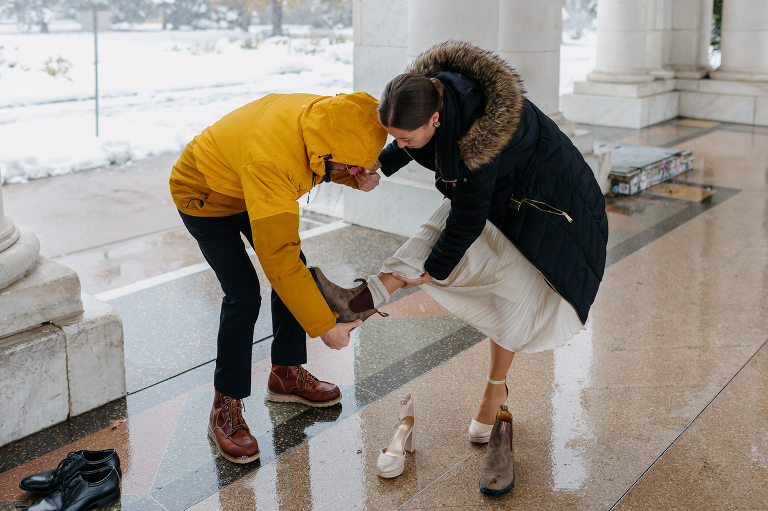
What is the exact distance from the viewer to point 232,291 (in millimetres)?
2775

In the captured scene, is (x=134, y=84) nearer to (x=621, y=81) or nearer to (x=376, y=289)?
(x=621, y=81)

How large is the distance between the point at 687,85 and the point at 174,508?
434 inches

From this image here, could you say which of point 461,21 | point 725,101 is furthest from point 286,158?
point 725,101

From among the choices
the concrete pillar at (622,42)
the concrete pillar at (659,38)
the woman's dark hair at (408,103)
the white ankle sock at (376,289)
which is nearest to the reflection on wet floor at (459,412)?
the white ankle sock at (376,289)

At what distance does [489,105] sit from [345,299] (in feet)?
2.88

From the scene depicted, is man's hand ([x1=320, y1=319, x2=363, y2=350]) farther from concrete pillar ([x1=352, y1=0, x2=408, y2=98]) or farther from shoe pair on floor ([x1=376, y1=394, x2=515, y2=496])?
concrete pillar ([x1=352, y1=0, x2=408, y2=98])

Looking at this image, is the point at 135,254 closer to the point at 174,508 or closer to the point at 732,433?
the point at 174,508

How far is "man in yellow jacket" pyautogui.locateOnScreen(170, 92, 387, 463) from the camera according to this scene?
230cm

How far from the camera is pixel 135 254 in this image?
555 centimetres

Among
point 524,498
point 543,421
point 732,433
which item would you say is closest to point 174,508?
point 524,498

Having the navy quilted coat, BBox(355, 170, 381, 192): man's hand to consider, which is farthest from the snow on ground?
the navy quilted coat

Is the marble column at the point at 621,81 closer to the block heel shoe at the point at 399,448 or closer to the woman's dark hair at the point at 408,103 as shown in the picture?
the block heel shoe at the point at 399,448

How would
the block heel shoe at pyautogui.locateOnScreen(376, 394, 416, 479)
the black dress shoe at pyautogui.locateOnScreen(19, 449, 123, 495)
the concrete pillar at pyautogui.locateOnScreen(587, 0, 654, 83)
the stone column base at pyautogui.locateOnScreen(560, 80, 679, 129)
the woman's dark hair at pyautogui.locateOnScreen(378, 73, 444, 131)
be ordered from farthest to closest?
the stone column base at pyautogui.locateOnScreen(560, 80, 679, 129)
the concrete pillar at pyautogui.locateOnScreen(587, 0, 654, 83)
the block heel shoe at pyautogui.locateOnScreen(376, 394, 416, 479)
the black dress shoe at pyautogui.locateOnScreen(19, 449, 123, 495)
the woman's dark hair at pyautogui.locateOnScreen(378, 73, 444, 131)

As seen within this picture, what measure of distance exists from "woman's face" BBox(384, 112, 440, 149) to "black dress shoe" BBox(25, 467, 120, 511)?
158cm
